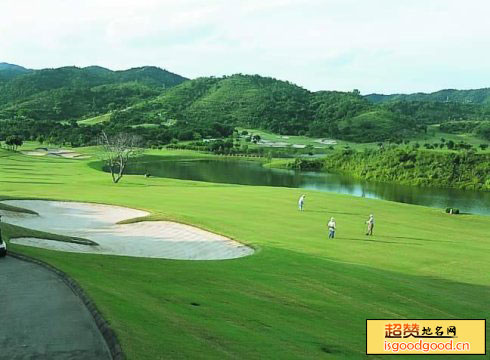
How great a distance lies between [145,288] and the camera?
16109 millimetres

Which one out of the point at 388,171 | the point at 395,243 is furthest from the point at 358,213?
the point at 388,171

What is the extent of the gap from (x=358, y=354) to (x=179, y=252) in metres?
17.5

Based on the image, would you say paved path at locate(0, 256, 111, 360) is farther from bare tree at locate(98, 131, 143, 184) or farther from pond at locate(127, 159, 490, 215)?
pond at locate(127, 159, 490, 215)

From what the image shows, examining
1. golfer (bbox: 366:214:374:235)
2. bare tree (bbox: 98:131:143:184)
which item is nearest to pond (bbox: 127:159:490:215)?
bare tree (bbox: 98:131:143:184)

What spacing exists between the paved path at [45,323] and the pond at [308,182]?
Result: 66.4 m

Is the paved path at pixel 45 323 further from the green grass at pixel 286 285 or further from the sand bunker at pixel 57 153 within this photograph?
the sand bunker at pixel 57 153

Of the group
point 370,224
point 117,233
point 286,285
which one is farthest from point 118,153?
point 286,285

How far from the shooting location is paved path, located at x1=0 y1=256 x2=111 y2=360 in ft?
32.9

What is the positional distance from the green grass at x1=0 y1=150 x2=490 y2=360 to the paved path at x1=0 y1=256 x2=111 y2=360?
0.58 meters

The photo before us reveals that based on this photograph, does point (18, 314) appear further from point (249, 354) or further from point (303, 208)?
point (303, 208)

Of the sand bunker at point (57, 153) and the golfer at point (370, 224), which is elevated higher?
the sand bunker at point (57, 153)

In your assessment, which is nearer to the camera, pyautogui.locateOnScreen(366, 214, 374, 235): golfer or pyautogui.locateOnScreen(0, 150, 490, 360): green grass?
pyautogui.locateOnScreen(0, 150, 490, 360): green grass

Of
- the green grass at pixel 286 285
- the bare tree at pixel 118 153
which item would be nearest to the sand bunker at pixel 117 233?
the green grass at pixel 286 285

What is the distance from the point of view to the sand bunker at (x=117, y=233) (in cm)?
2759
